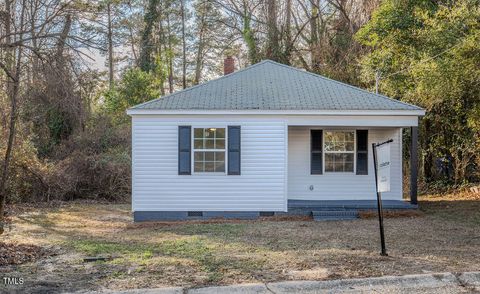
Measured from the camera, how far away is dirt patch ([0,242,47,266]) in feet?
23.3

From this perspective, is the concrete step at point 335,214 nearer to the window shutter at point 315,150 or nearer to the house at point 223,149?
the house at point 223,149

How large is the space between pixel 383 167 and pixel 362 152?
6836 millimetres

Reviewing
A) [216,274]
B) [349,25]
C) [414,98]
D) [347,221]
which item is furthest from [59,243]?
[349,25]

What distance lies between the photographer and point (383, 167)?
7.11 meters

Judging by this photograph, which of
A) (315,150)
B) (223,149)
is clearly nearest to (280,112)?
(223,149)

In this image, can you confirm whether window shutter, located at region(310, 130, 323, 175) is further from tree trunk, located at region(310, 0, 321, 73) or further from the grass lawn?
tree trunk, located at region(310, 0, 321, 73)

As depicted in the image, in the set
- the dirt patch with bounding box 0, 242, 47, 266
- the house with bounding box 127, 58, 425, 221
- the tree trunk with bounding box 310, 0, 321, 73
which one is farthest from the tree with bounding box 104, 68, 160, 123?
the dirt patch with bounding box 0, 242, 47, 266

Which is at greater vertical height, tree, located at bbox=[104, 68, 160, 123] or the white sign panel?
tree, located at bbox=[104, 68, 160, 123]

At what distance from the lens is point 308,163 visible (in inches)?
544

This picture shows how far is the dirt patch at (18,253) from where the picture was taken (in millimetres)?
7104

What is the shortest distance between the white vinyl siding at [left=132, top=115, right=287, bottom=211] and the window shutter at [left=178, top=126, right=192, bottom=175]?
0.12 metres

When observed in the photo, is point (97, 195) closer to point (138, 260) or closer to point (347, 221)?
point (347, 221)

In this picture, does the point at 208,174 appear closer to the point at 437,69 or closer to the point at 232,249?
the point at 232,249

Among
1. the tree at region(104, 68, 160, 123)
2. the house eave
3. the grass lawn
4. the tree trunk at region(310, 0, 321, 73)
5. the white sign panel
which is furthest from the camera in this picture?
the tree at region(104, 68, 160, 123)
